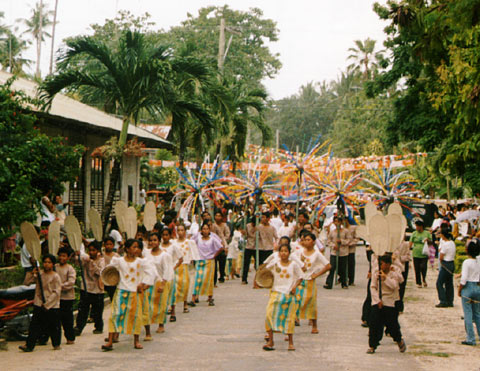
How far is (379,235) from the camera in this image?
32.6 ft

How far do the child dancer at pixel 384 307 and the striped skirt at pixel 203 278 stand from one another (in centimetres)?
501

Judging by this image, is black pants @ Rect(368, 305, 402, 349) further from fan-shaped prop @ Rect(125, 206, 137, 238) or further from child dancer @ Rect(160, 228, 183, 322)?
fan-shaped prop @ Rect(125, 206, 137, 238)

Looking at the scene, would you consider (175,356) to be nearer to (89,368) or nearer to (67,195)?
(89,368)

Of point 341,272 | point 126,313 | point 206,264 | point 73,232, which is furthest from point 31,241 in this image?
point 341,272

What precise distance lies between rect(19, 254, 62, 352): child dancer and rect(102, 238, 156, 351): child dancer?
2.47 ft

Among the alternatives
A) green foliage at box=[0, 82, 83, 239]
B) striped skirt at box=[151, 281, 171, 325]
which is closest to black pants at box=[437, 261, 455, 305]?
striped skirt at box=[151, 281, 171, 325]

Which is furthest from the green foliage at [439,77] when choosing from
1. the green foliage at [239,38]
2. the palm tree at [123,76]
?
the green foliage at [239,38]

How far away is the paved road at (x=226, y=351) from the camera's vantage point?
9.06m

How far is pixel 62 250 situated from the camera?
34.1 ft

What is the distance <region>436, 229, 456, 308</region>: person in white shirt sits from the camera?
14.3 meters

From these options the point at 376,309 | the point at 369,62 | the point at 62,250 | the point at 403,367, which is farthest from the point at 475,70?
the point at 369,62

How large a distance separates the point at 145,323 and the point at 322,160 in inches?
380

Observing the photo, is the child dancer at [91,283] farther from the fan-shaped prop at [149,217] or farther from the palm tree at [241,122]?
the palm tree at [241,122]

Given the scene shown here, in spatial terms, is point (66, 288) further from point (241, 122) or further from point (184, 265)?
point (241, 122)
